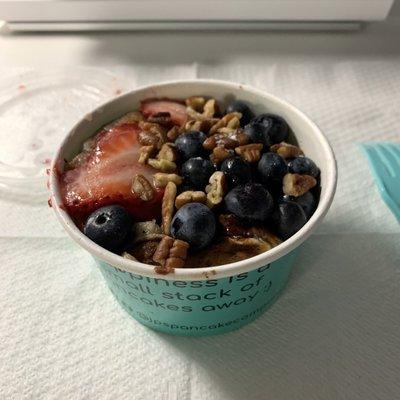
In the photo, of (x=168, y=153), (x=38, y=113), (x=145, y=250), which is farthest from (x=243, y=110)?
(x=38, y=113)

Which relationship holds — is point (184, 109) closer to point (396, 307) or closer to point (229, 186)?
point (229, 186)

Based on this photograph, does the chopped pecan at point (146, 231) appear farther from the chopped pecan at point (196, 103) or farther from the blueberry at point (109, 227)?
the chopped pecan at point (196, 103)

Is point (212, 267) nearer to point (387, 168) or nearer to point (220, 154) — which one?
point (220, 154)

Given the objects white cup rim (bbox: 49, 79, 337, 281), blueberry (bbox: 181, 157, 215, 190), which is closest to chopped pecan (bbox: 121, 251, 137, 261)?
white cup rim (bbox: 49, 79, 337, 281)

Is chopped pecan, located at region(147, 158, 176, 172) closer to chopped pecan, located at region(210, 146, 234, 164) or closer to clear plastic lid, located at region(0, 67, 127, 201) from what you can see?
chopped pecan, located at region(210, 146, 234, 164)

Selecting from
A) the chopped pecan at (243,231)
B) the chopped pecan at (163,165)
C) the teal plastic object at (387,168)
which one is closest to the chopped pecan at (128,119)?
the chopped pecan at (163,165)

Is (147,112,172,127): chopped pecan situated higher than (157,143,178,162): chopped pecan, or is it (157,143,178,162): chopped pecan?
(157,143,178,162): chopped pecan
